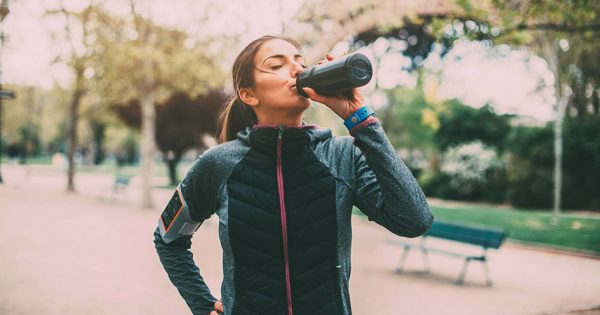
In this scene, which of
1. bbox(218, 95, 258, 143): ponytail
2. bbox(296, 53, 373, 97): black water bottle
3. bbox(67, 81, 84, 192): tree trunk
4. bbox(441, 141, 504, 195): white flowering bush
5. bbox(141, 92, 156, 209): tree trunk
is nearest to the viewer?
bbox(296, 53, 373, 97): black water bottle

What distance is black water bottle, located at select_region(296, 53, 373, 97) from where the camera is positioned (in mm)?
1497

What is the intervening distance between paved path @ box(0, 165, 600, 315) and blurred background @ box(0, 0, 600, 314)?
4 cm

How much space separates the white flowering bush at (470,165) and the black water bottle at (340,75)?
21.8 meters

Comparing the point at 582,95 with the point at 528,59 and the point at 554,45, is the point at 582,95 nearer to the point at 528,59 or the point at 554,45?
the point at 528,59

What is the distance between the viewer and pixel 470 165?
22.5m

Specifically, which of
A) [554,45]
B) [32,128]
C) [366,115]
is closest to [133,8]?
[554,45]

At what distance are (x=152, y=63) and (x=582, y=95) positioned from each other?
56.9ft

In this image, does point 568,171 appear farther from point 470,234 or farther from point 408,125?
point 408,125

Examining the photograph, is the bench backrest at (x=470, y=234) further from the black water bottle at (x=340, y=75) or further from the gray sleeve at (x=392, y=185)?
the black water bottle at (x=340, y=75)

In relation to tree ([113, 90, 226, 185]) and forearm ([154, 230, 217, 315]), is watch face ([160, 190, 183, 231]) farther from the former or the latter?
tree ([113, 90, 226, 185])

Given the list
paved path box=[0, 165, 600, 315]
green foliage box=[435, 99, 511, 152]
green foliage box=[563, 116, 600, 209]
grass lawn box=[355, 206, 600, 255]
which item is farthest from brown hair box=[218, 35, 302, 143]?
green foliage box=[435, 99, 511, 152]

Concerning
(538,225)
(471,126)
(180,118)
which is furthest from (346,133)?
(180,118)

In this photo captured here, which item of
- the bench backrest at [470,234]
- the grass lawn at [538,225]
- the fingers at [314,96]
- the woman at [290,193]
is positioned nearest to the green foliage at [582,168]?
the grass lawn at [538,225]

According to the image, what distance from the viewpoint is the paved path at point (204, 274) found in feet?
20.7
